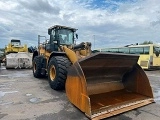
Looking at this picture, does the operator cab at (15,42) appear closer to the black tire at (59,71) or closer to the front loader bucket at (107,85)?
the black tire at (59,71)

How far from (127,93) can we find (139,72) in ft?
2.40

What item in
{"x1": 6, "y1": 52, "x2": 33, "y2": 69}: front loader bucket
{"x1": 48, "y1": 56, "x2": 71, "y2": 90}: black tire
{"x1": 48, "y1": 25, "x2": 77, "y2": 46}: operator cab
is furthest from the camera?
{"x1": 6, "y1": 52, "x2": 33, "y2": 69}: front loader bucket

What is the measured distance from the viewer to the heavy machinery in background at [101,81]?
4.15 m

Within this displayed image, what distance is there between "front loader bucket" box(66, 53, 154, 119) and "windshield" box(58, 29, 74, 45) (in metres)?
2.84

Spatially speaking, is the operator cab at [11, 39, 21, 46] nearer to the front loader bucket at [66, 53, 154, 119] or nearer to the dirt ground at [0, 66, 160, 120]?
the dirt ground at [0, 66, 160, 120]

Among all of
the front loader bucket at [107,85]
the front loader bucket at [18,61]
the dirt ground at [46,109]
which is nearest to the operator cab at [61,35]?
the dirt ground at [46,109]

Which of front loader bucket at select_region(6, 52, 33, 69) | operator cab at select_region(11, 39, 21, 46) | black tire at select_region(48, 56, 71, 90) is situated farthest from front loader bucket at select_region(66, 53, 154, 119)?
operator cab at select_region(11, 39, 21, 46)

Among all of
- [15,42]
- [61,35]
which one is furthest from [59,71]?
[15,42]

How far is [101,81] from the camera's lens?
18.6 ft

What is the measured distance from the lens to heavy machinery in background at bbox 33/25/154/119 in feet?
13.6

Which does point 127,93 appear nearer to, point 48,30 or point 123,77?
point 123,77

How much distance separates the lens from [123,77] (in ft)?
19.9

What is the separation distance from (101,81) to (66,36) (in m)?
3.12

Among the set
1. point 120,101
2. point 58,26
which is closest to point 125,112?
point 120,101
